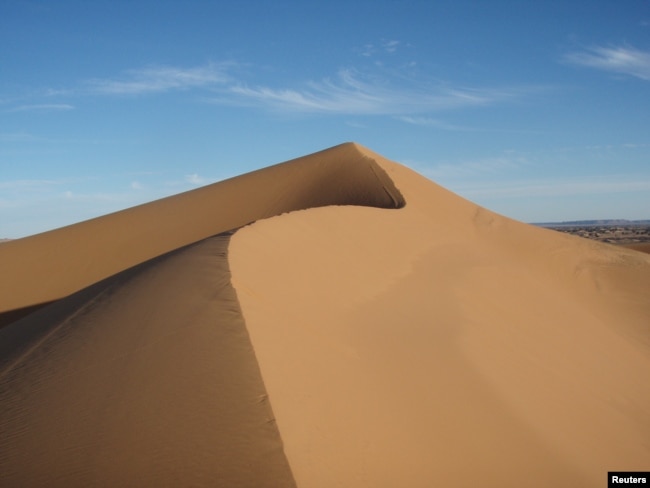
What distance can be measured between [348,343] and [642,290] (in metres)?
12.8

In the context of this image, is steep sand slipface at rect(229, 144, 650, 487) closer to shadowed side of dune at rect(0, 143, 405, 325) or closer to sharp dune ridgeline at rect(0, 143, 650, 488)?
sharp dune ridgeline at rect(0, 143, 650, 488)

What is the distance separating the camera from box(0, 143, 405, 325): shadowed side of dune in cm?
1823

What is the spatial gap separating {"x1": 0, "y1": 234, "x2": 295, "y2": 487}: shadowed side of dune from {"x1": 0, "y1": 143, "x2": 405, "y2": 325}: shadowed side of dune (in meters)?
11.0

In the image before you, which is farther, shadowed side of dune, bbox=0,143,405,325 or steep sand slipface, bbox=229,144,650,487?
shadowed side of dune, bbox=0,143,405,325

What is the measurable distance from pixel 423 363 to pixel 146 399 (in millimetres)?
3223

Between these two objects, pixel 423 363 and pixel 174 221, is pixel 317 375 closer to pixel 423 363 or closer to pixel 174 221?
pixel 423 363

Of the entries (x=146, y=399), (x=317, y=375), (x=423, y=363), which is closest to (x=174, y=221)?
(x=423, y=363)

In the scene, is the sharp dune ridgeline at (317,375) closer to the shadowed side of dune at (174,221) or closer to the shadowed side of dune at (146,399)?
the shadowed side of dune at (146,399)

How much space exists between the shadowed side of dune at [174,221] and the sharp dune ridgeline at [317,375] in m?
7.69

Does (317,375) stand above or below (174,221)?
below

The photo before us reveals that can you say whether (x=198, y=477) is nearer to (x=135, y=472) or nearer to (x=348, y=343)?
(x=135, y=472)

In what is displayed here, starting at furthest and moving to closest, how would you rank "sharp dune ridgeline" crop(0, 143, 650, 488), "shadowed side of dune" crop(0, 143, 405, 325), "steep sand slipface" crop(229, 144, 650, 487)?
"shadowed side of dune" crop(0, 143, 405, 325) < "steep sand slipface" crop(229, 144, 650, 487) < "sharp dune ridgeline" crop(0, 143, 650, 488)

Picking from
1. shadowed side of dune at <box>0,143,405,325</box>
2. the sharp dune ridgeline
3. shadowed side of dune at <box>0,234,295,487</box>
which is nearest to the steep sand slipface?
the sharp dune ridgeline

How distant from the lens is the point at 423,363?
684 cm
